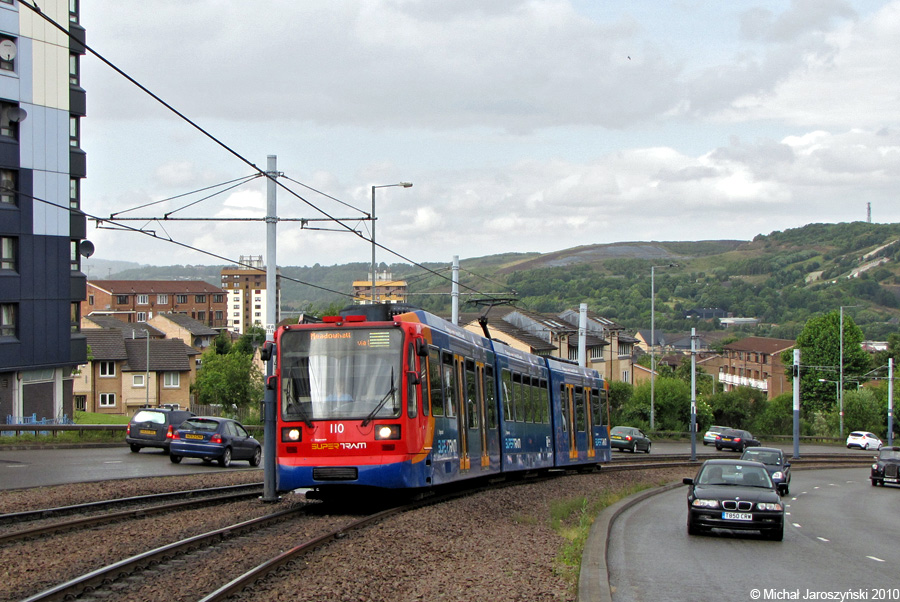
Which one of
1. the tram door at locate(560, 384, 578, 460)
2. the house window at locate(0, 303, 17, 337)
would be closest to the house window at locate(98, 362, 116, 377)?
the house window at locate(0, 303, 17, 337)

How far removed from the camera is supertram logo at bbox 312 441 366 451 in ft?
50.3

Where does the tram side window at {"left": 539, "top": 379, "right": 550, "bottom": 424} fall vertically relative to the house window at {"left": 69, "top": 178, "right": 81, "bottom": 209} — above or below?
below

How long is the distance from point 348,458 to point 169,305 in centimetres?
16752

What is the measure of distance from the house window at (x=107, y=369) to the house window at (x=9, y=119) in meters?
44.1

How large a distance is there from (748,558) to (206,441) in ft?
60.4

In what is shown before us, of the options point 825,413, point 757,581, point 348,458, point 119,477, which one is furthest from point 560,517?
point 825,413

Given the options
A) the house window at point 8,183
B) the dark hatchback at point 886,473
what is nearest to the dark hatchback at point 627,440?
the dark hatchback at point 886,473

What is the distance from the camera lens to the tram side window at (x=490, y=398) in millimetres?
20312

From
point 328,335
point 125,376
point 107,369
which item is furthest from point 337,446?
point 125,376

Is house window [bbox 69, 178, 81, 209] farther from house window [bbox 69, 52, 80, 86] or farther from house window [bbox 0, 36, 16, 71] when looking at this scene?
house window [bbox 0, 36, 16, 71]

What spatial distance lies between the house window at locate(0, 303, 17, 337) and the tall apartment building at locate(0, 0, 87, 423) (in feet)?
0.14

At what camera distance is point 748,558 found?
1411 centimetres

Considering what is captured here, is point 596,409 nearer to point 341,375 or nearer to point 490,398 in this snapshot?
point 490,398

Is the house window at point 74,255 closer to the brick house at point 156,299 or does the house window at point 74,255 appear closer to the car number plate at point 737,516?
the car number plate at point 737,516
